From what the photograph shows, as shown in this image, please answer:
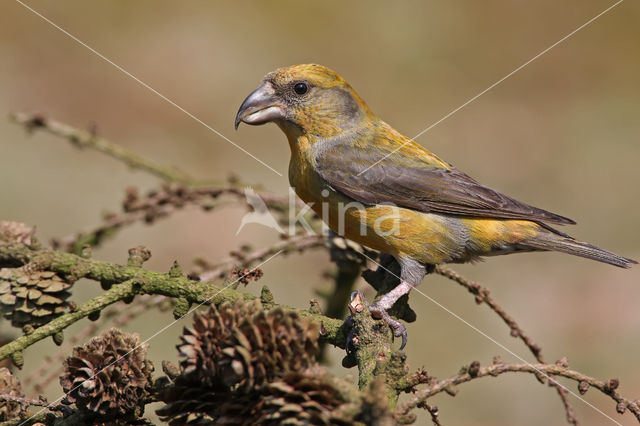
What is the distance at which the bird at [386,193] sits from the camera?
315 centimetres

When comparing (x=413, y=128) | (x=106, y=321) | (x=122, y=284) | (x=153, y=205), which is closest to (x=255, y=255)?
(x=153, y=205)

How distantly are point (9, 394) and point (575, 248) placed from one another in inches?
99.6

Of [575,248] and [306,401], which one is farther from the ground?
[575,248]

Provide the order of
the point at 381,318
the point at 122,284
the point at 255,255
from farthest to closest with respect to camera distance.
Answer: the point at 255,255
the point at 381,318
the point at 122,284

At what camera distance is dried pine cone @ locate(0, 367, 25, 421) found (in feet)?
5.50

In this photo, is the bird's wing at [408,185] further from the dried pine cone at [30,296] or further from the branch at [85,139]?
the dried pine cone at [30,296]

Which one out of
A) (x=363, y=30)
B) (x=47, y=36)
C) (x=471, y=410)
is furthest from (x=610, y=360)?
(x=47, y=36)

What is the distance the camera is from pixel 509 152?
7.59 meters

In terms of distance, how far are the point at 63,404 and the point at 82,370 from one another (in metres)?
0.10

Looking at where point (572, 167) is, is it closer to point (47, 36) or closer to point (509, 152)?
point (509, 152)

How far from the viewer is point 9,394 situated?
169cm

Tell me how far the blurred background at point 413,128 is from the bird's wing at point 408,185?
177 cm

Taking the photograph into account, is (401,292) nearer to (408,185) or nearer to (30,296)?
(408,185)

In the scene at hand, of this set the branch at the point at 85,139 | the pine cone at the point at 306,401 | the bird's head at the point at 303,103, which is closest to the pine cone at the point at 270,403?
the pine cone at the point at 306,401
